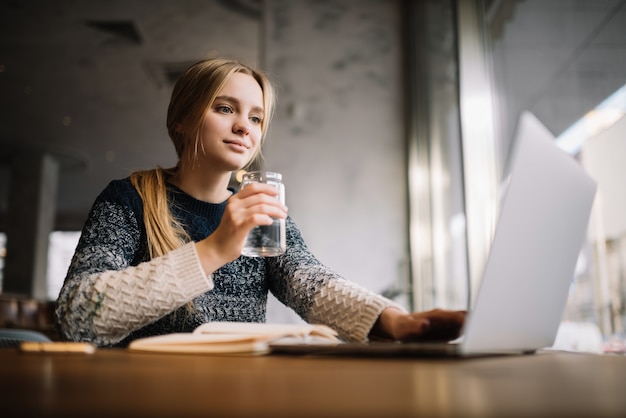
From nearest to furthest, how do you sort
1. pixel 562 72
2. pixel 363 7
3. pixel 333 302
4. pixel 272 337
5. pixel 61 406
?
1. pixel 61 406
2. pixel 272 337
3. pixel 333 302
4. pixel 562 72
5. pixel 363 7

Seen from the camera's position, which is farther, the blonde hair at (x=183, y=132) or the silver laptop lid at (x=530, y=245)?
the blonde hair at (x=183, y=132)

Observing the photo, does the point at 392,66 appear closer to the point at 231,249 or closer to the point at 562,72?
the point at 562,72

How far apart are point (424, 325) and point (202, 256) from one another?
0.37 m

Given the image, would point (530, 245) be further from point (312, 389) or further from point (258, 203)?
point (258, 203)

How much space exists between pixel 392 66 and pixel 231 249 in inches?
134

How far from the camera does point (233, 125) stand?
52.8 inches

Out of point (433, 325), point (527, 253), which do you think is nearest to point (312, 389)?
point (527, 253)

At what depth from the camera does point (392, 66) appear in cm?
409

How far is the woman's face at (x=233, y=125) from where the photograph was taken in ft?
4.39

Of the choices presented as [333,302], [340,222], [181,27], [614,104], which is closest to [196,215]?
[333,302]

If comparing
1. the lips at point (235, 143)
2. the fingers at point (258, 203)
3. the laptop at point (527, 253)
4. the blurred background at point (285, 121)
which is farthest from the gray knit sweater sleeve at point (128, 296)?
the blurred background at point (285, 121)

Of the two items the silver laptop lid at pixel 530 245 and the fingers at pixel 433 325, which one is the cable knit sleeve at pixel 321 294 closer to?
the fingers at pixel 433 325

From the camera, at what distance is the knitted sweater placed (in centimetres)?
91

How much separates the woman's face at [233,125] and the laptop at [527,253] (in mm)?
725
